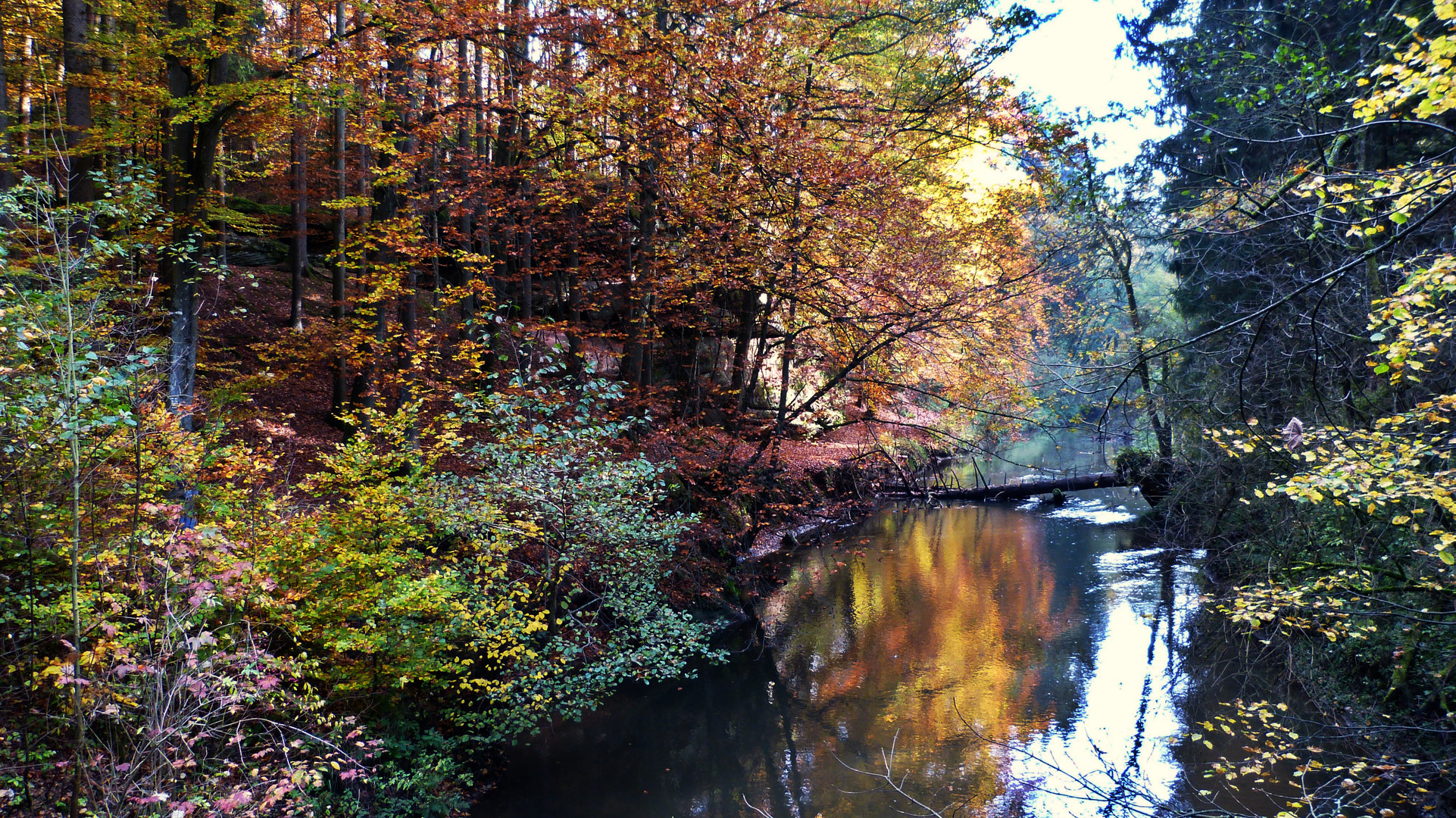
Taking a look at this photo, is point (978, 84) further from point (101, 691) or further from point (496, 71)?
point (101, 691)

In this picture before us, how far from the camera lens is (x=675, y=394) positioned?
15336mm

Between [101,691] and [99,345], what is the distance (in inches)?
112

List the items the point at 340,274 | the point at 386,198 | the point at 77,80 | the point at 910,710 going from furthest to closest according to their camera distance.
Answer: the point at 340,274, the point at 386,198, the point at 910,710, the point at 77,80

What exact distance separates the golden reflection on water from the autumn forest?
10 centimetres

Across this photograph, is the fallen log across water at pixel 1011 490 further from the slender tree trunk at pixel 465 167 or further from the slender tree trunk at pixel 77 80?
the slender tree trunk at pixel 77 80

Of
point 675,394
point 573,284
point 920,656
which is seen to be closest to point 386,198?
point 573,284

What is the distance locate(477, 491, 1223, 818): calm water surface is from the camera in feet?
23.6

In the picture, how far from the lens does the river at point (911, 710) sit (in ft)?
23.5

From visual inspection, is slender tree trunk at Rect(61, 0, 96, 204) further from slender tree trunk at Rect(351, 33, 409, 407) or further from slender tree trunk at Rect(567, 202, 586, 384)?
slender tree trunk at Rect(567, 202, 586, 384)

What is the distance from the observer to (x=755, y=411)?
1681 centimetres

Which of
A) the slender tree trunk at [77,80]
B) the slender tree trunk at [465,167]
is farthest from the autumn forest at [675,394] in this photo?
the slender tree trunk at [465,167]

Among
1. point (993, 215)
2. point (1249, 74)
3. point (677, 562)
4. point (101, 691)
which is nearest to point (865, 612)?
point (677, 562)

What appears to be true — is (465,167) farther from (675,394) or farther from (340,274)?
(675,394)

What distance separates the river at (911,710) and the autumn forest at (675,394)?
0.12 metres
